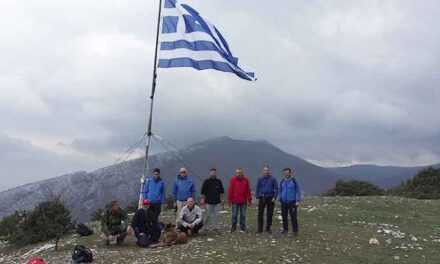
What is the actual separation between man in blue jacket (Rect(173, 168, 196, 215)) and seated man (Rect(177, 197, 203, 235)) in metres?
0.76

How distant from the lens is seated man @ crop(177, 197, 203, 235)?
21031 mm

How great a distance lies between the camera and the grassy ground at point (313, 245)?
59.3ft

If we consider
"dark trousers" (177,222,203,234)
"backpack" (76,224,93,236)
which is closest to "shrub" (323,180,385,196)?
"backpack" (76,224,93,236)

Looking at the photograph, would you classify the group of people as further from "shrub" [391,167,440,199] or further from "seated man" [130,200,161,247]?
"shrub" [391,167,440,199]

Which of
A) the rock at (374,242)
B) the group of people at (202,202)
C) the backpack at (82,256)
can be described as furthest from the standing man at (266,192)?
the backpack at (82,256)

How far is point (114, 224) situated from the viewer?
2062 centimetres

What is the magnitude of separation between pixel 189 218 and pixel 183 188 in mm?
1308

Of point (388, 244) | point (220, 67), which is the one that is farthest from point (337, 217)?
point (220, 67)

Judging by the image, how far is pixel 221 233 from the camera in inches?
853

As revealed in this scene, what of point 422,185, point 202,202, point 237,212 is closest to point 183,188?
point 202,202

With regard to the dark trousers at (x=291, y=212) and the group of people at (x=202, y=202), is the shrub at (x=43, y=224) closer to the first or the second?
the group of people at (x=202, y=202)

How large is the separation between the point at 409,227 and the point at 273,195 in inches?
293

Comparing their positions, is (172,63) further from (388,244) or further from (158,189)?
(388,244)

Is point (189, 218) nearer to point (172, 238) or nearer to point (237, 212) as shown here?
point (172, 238)
